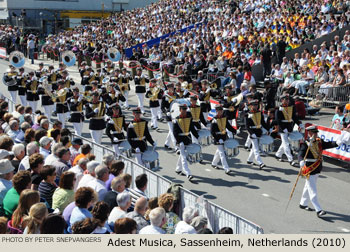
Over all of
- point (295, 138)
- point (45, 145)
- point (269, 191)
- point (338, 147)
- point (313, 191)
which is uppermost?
point (45, 145)

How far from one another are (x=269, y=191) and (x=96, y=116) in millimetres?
5360

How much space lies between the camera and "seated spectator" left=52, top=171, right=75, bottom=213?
22.1ft

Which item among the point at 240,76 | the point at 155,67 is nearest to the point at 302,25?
the point at 240,76

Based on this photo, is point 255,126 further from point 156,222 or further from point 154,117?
point 156,222

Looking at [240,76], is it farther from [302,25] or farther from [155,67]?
[155,67]

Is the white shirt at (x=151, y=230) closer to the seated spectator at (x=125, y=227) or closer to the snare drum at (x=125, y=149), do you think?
the seated spectator at (x=125, y=227)

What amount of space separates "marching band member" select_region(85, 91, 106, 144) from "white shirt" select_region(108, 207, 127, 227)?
744cm

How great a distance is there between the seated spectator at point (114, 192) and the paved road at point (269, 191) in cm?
337

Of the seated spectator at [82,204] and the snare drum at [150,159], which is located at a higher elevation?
the seated spectator at [82,204]

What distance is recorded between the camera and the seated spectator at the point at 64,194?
6734 mm

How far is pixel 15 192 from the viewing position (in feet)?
22.1

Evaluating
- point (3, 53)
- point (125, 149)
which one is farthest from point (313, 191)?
point (3, 53)

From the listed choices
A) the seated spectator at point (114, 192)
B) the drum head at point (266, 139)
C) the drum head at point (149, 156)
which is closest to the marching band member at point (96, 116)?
the drum head at point (149, 156)

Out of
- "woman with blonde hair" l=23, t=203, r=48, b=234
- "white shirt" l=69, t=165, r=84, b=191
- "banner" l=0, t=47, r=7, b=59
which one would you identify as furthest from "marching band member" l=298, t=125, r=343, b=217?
"banner" l=0, t=47, r=7, b=59
